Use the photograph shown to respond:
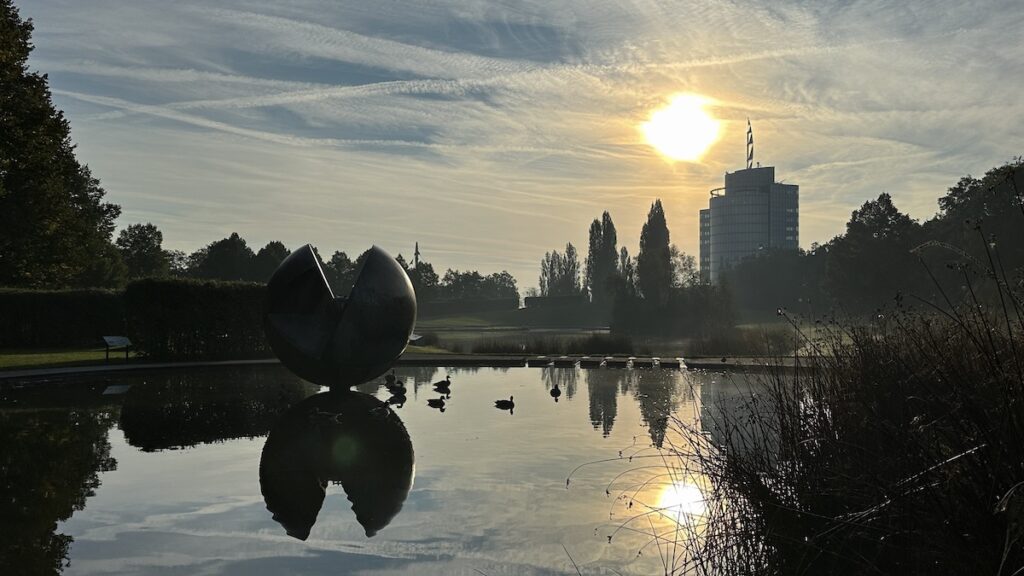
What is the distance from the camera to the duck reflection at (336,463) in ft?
27.7

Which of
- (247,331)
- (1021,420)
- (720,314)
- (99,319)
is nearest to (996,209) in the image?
(720,314)

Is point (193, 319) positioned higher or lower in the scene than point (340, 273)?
lower

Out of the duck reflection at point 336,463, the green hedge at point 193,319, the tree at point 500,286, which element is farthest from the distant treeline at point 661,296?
the tree at point 500,286

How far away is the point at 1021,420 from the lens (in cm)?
403

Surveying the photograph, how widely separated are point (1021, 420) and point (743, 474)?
2.28 m

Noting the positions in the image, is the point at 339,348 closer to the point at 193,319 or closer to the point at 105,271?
the point at 193,319

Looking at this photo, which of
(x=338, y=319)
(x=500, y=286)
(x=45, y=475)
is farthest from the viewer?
(x=500, y=286)

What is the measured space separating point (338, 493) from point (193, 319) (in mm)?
19009

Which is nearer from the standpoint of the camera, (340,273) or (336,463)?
(336,463)

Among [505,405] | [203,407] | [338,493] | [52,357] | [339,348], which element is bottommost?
[338,493]

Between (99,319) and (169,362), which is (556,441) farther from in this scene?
(99,319)

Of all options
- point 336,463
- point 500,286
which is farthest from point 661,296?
point 500,286

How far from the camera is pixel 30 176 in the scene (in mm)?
26656

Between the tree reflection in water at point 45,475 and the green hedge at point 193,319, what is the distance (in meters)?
10.7
